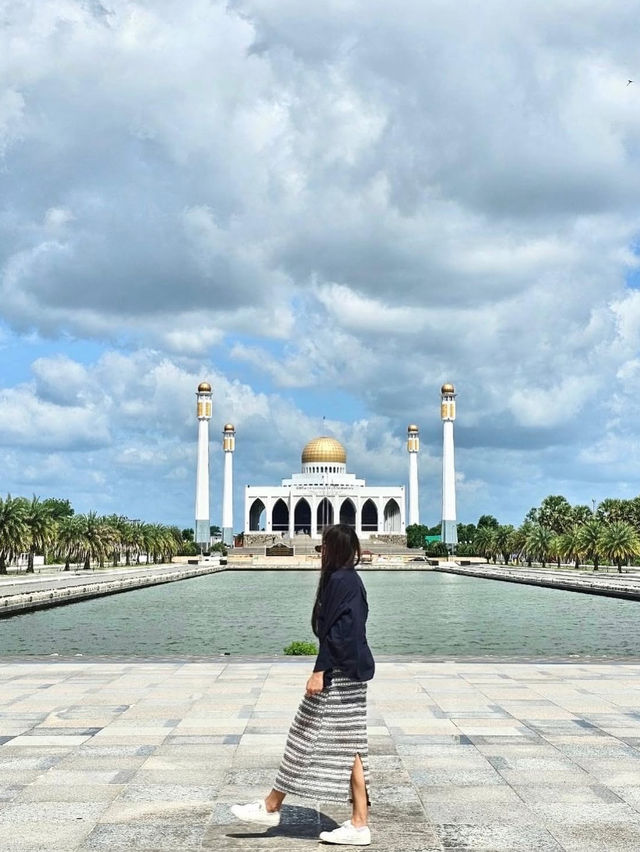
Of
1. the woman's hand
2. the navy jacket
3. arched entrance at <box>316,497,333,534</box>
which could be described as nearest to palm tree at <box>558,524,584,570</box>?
the navy jacket

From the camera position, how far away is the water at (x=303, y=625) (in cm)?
2095

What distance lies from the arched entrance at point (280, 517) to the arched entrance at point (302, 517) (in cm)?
164

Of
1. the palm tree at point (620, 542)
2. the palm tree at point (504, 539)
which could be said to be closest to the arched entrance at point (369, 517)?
the palm tree at point (504, 539)

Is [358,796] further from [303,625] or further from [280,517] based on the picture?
[280,517]

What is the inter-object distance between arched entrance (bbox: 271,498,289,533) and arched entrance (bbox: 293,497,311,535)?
1635 millimetres

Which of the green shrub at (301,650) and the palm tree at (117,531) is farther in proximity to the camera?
the palm tree at (117,531)

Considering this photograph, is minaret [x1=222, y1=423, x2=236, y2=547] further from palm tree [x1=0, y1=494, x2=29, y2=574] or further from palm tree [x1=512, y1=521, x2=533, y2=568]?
palm tree [x1=0, y1=494, x2=29, y2=574]

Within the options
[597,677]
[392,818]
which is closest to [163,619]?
[597,677]

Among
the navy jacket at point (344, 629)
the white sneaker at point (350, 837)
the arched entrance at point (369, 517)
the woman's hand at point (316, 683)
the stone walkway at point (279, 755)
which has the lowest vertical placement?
the stone walkway at point (279, 755)

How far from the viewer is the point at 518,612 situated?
31594 millimetres

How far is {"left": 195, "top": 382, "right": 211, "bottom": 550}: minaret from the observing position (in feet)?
365

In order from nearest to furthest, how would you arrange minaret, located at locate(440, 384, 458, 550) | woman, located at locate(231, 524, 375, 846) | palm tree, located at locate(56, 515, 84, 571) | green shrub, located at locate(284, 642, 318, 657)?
woman, located at locate(231, 524, 375, 846) < green shrub, located at locate(284, 642, 318, 657) < palm tree, located at locate(56, 515, 84, 571) < minaret, located at locate(440, 384, 458, 550)

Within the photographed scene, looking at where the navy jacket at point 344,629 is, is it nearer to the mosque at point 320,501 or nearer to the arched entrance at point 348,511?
the mosque at point 320,501

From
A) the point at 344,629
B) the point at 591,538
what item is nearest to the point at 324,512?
the point at 591,538
